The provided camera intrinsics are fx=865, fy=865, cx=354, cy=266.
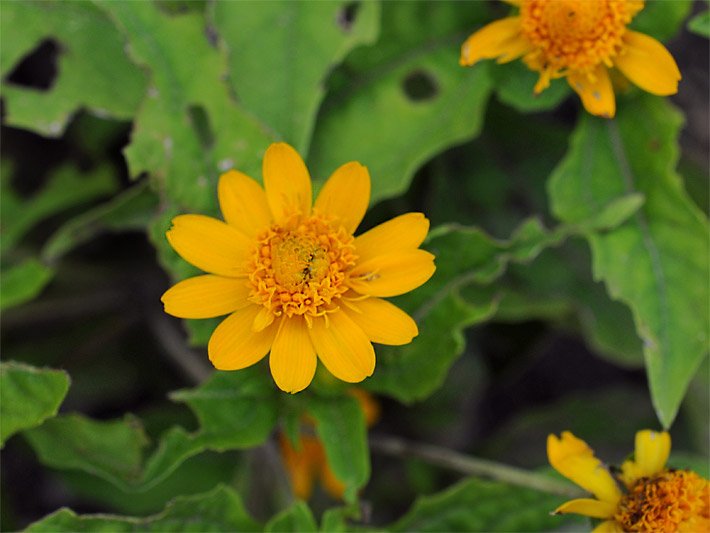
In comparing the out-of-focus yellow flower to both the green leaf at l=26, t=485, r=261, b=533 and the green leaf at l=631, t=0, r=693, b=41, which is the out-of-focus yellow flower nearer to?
the green leaf at l=26, t=485, r=261, b=533

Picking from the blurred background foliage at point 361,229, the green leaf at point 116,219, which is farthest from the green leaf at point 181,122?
the green leaf at point 116,219

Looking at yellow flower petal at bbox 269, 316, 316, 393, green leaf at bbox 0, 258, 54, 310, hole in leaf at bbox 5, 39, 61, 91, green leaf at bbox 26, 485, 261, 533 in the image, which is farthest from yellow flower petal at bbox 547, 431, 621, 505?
hole in leaf at bbox 5, 39, 61, 91

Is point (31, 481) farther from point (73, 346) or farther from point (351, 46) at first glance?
point (351, 46)

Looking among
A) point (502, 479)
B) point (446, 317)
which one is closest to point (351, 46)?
point (446, 317)

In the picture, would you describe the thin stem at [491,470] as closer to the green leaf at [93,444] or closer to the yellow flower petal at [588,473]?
the yellow flower petal at [588,473]

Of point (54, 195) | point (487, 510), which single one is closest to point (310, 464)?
point (487, 510)

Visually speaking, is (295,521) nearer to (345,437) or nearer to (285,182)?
(345,437)
